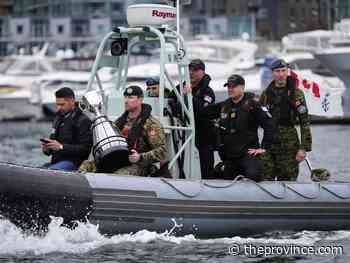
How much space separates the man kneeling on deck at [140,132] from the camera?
41.3 ft

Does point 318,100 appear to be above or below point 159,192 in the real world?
above

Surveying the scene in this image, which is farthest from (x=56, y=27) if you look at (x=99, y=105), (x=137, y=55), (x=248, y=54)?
(x=99, y=105)

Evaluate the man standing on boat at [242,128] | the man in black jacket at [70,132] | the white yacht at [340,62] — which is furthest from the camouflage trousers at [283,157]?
the white yacht at [340,62]

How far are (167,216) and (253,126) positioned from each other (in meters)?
1.54

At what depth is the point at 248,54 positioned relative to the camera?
61062mm

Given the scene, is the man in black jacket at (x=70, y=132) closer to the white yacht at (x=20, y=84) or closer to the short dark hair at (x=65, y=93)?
the short dark hair at (x=65, y=93)

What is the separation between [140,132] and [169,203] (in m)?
0.87

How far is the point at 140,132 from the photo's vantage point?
12.7 meters

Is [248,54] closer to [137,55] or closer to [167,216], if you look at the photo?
[137,55]

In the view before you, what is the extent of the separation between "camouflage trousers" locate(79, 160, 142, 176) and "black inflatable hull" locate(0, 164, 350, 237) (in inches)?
14.6

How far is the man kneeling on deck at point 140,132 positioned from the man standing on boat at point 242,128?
2.71 ft

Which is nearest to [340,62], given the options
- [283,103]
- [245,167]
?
[283,103]

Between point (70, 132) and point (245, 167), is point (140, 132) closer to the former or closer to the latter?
point (70, 132)

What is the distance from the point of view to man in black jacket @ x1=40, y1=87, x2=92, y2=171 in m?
13.0
